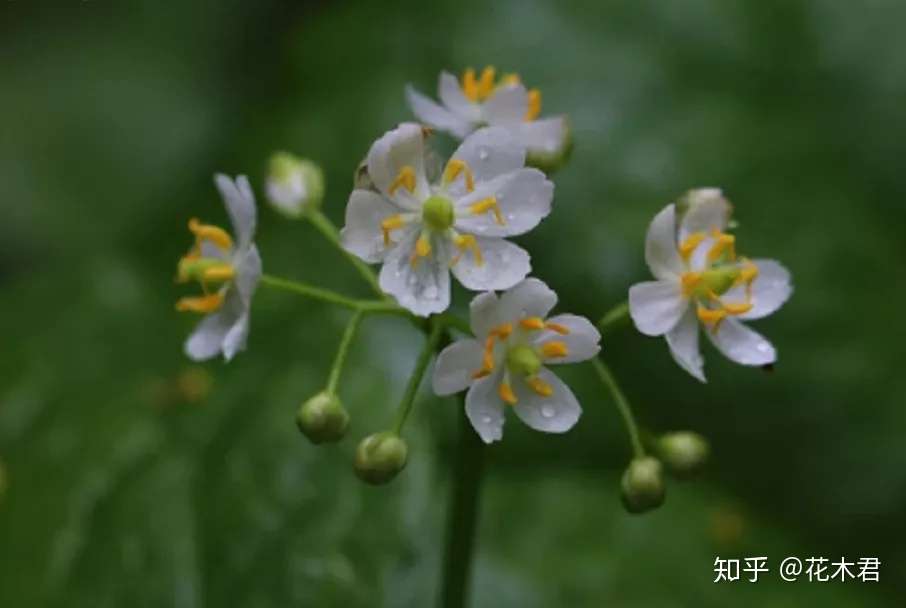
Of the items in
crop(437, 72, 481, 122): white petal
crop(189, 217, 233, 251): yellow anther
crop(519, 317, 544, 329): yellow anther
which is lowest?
crop(519, 317, 544, 329): yellow anther

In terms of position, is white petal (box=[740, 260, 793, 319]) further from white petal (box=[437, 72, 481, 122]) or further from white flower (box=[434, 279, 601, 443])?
white petal (box=[437, 72, 481, 122])

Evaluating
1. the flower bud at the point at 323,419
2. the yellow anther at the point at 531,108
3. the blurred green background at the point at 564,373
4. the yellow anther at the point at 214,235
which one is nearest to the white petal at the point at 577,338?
the flower bud at the point at 323,419

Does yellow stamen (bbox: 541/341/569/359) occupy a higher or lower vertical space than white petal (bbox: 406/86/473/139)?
lower

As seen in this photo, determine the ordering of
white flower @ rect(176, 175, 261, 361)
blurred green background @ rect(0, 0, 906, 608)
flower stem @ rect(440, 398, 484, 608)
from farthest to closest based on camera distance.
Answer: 1. blurred green background @ rect(0, 0, 906, 608)
2. flower stem @ rect(440, 398, 484, 608)
3. white flower @ rect(176, 175, 261, 361)

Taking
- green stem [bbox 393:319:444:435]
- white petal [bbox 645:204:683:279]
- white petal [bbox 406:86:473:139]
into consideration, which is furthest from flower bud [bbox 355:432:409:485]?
white petal [bbox 406:86:473:139]

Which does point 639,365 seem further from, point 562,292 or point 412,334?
point 412,334

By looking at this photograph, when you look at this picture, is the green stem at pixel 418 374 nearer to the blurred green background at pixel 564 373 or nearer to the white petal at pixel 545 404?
the white petal at pixel 545 404
